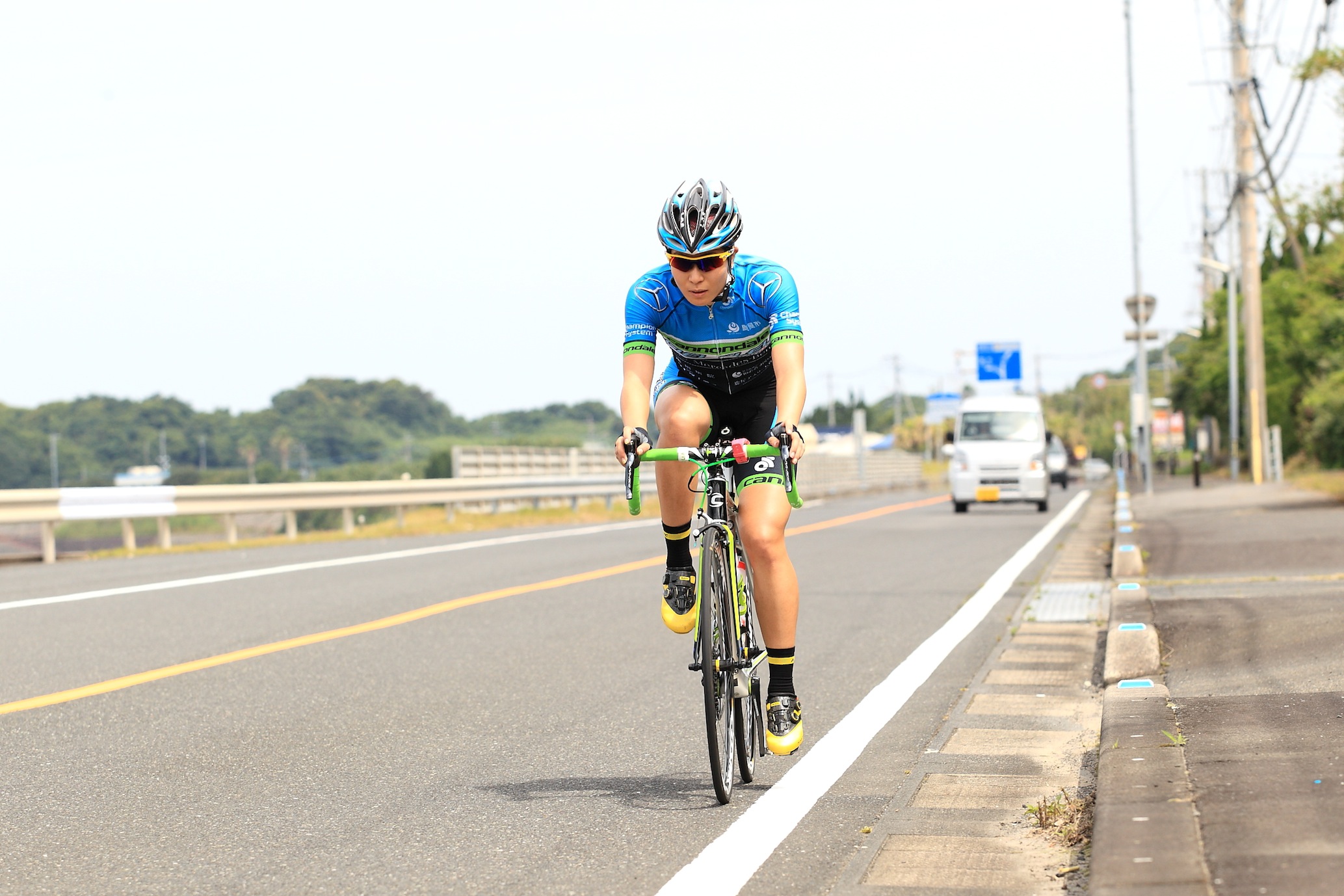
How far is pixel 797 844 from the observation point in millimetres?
4473

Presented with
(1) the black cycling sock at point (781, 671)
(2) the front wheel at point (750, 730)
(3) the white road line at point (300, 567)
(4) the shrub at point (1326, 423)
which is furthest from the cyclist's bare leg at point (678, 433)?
(4) the shrub at point (1326, 423)

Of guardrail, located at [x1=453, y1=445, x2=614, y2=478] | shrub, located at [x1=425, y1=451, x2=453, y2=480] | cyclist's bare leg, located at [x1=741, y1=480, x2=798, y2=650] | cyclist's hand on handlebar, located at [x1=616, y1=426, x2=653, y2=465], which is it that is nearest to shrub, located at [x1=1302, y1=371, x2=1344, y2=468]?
guardrail, located at [x1=453, y1=445, x2=614, y2=478]

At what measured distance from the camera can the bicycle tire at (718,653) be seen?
4.81m

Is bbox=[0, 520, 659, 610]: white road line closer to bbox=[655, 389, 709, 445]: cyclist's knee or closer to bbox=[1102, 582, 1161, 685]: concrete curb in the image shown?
bbox=[655, 389, 709, 445]: cyclist's knee

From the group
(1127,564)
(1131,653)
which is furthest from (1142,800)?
(1127,564)

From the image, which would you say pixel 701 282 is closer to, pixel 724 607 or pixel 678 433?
pixel 678 433

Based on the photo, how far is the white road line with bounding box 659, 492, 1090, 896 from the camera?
413 centimetres

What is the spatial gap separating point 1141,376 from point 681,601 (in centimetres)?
3213

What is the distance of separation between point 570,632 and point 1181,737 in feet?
16.7

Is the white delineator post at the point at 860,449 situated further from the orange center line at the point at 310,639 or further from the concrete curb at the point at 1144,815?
the concrete curb at the point at 1144,815

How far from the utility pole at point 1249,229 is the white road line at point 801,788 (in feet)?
84.3

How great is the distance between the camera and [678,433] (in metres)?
5.23

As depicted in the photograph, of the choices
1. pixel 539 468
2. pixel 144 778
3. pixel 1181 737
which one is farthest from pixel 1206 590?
pixel 539 468

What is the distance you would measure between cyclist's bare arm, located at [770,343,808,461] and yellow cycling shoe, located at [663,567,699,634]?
66cm
